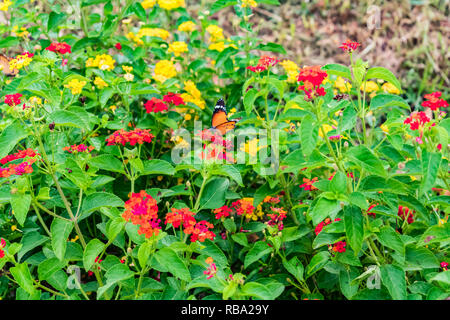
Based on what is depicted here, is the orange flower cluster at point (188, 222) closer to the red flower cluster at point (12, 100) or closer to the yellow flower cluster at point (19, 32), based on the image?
the red flower cluster at point (12, 100)

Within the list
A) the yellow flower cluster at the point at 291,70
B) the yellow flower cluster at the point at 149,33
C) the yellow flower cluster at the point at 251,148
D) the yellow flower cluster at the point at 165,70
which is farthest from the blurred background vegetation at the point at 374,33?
the yellow flower cluster at the point at 251,148

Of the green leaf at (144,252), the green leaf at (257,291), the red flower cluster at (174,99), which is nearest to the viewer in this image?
the green leaf at (257,291)

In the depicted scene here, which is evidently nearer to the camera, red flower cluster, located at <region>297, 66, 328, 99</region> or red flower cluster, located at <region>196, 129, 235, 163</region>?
red flower cluster, located at <region>297, 66, 328, 99</region>

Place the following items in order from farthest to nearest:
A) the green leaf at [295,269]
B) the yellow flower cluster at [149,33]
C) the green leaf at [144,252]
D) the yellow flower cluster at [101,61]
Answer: the yellow flower cluster at [149,33], the yellow flower cluster at [101,61], the green leaf at [295,269], the green leaf at [144,252]

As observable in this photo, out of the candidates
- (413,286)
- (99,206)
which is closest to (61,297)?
(99,206)

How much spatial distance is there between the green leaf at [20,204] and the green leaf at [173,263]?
1.60ft

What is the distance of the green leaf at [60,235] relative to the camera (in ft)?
5.91

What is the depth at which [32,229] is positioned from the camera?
2.09 meters

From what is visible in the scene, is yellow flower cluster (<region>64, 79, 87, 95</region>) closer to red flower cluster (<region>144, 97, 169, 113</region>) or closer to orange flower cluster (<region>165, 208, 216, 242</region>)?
red flower cluster (<region>144, 97, 169, 113</region>)

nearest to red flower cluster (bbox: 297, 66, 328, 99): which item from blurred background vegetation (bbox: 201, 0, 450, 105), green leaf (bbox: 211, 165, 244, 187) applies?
green leaf (bbox: 211, 165, 244, 187)

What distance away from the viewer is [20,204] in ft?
5.72

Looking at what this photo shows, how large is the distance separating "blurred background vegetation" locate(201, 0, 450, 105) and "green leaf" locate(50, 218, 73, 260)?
2944 millimetres

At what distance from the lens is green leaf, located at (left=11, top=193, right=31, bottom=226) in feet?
5.65

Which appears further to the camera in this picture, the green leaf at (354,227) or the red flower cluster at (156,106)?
the red flower cluster at (156,106)
